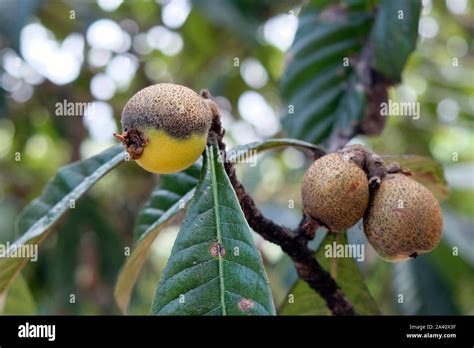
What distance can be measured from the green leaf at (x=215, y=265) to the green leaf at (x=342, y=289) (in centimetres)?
36

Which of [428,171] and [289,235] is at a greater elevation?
[428,171]

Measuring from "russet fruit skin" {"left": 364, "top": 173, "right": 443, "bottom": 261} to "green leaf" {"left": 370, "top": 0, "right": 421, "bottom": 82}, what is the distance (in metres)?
0.63

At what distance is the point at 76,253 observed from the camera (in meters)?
2.31

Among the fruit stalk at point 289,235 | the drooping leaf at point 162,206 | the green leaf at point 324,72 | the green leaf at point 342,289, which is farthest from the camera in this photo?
the green leaf at point 324,72

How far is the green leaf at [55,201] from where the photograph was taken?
1009 millimetres

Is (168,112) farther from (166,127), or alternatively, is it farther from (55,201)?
(55,201)

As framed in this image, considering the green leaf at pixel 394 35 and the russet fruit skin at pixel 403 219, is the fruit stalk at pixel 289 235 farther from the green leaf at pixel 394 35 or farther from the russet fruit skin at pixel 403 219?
the green leaf at pixel 394 35

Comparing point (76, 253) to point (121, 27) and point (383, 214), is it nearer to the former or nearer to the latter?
point (121, 27)

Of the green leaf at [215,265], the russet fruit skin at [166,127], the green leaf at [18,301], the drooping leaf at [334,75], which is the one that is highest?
the drooping leaf at [334,75]

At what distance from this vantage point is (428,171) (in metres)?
1.26

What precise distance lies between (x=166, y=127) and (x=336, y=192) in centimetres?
25

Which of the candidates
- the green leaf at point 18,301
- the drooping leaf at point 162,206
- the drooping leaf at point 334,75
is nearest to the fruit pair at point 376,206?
the drooping leaf at point 162,206

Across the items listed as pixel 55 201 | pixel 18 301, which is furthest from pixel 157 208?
pixel 18 301

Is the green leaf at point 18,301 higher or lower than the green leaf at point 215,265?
higher
